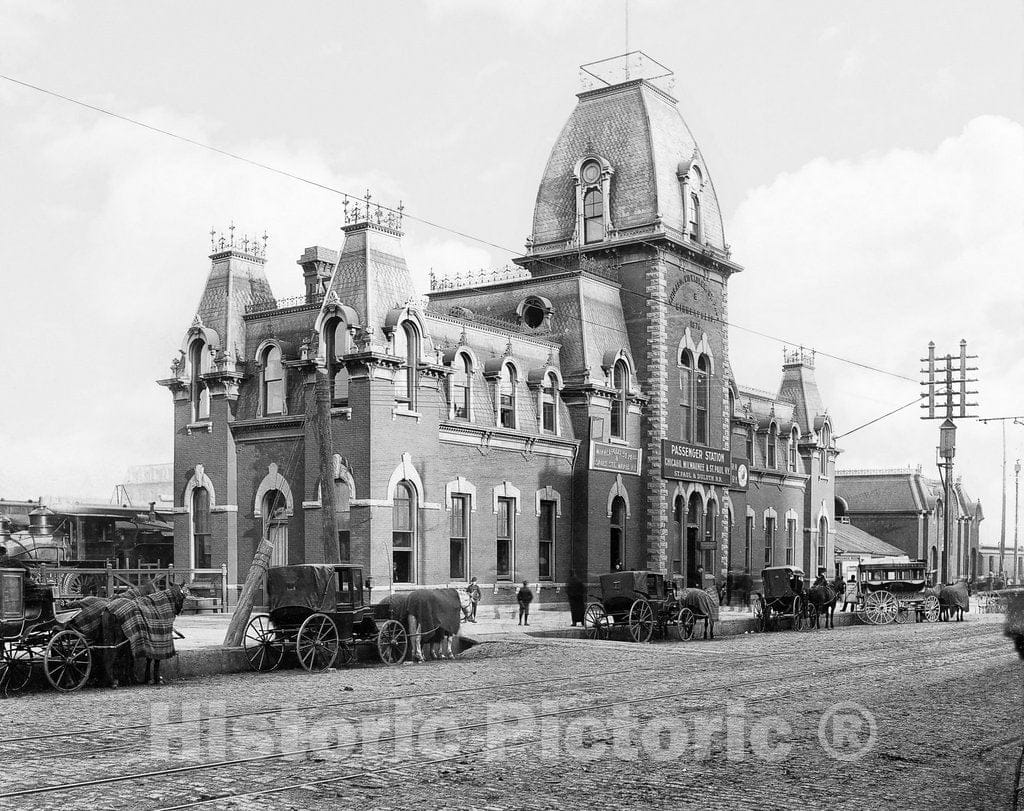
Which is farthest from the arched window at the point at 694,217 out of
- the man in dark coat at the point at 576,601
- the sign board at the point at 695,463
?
the man in dark coat at the point at 576,601

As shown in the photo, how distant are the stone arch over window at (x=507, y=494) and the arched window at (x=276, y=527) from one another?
6095 millimetres

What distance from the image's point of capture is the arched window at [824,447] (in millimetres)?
59416

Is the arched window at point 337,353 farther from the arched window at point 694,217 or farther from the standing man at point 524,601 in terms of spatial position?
the arched window at point 694,217

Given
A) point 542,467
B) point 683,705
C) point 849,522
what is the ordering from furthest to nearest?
point 849,522, point 542,467, point 683,705

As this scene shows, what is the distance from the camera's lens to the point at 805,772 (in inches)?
439

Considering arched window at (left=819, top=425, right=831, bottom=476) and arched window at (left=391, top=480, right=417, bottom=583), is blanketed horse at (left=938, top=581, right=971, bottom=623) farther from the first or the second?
arched window at (left=391, top=480, right=417, bottom=583)

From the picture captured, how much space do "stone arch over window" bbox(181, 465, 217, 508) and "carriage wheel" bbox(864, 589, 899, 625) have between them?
65.5 ft

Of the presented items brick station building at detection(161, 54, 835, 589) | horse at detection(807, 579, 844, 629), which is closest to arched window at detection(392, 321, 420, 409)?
brick station building at detection(161, 54, 835, 589)

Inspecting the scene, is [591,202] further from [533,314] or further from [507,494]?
[507,494]

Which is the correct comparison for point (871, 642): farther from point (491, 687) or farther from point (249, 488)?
point (249, 488)

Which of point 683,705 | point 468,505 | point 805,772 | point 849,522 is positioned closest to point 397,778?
point 805,772

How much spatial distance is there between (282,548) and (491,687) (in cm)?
1885

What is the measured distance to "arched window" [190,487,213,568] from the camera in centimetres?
3728

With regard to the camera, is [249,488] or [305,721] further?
[249,488]
